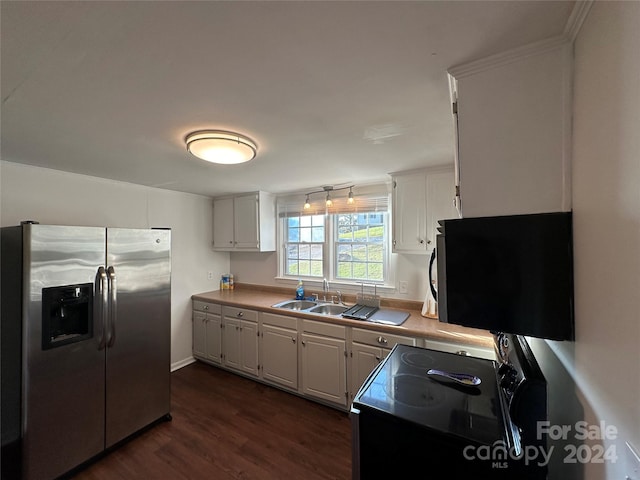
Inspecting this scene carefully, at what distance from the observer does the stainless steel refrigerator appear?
5.20 ft

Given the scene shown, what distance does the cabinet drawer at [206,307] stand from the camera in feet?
10.5

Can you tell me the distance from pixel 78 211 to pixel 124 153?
1.08m

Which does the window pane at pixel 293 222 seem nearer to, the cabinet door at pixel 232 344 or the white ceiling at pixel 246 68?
the cabinet door at pixel 232 344

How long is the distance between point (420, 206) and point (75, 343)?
2.89m

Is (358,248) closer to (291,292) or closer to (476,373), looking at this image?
(291,292)

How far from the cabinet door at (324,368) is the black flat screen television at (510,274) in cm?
153

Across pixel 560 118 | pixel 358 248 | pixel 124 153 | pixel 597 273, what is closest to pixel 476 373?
pixel 597 273

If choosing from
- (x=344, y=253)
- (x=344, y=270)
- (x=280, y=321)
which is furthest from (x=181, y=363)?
(x=344, y=253)

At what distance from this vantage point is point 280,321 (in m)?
2.70

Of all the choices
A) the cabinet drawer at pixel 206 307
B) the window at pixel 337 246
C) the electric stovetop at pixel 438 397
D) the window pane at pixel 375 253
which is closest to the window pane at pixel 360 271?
the window at pixel 337 246

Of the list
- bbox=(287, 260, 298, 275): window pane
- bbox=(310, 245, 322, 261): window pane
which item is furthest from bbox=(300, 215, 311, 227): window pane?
bbox=(287, 260, 298, 275): window pane

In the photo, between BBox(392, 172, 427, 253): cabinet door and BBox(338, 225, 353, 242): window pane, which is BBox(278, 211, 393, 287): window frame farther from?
BBox(392, 172, 427, 253): cabinet door

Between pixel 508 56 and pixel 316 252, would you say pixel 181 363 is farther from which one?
pixel 508 56

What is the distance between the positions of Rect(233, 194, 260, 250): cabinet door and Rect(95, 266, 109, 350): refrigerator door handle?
1.67 metres
